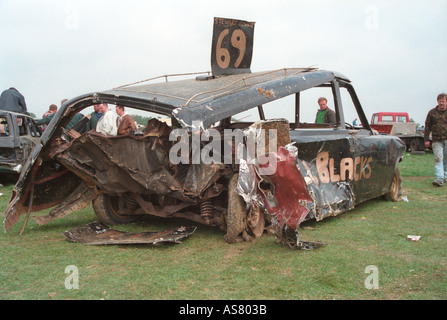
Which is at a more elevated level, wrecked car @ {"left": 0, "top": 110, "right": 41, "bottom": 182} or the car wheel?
wrecked car @ {"left": 0, "top": 110, "right": 41, "bottom": 182}

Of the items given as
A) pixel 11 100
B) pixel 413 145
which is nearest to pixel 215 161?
pixel 11 100

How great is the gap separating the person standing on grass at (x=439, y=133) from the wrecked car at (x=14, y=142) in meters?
7.73

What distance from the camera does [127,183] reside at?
14.4ft

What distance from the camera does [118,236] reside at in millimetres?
4277

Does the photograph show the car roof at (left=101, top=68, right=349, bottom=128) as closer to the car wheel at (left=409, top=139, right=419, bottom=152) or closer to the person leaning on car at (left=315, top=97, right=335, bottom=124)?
the person leaning on car at (left=315, top=97, right=335, bottom=124)

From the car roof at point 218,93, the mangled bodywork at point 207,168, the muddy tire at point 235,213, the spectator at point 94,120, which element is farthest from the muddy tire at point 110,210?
the spectator at point 94,120

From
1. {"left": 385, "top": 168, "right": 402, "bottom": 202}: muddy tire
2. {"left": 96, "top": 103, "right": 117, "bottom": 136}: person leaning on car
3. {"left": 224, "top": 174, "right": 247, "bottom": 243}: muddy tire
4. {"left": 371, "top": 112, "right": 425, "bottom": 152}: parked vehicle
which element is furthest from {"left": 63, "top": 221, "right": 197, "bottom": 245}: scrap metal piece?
{"left": 371, "top": 112, "right": 425, "bottom": 152}: parked vehicle

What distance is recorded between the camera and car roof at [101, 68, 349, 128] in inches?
141

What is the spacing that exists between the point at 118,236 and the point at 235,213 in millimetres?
1320

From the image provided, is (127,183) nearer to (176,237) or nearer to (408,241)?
(176,237)

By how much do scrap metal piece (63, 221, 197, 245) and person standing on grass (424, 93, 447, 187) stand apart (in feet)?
18.1

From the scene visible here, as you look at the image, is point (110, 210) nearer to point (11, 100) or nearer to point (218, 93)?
point (218, 93)

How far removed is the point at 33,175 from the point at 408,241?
396 cm

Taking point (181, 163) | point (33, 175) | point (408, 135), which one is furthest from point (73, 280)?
point (408, 135)
